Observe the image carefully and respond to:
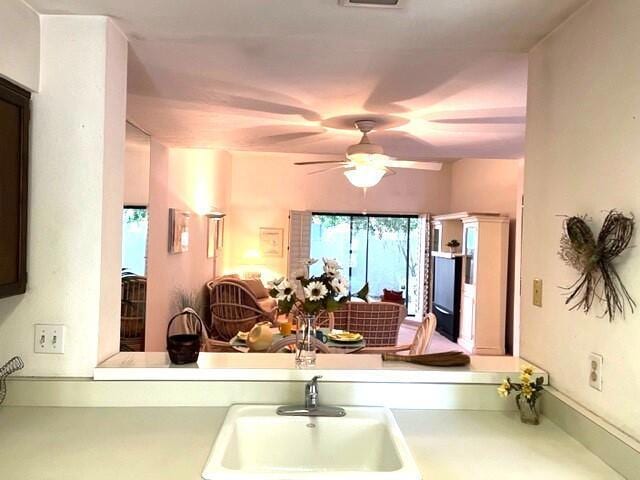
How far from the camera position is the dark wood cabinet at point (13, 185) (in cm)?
160

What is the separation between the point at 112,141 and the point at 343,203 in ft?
22.7

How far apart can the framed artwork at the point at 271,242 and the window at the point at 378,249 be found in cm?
75

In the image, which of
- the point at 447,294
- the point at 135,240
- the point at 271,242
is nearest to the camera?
the point at 135,240

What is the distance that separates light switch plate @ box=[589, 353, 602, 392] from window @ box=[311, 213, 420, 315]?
741 cm

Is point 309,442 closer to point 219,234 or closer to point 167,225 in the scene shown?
point 167,225

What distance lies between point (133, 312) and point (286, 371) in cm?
212

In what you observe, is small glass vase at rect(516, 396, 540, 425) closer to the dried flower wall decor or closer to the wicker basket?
the dried flower wall decor

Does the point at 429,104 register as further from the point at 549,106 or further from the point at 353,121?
the point at 549,106

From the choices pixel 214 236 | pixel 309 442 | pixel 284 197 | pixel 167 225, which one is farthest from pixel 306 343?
pixel 284 197

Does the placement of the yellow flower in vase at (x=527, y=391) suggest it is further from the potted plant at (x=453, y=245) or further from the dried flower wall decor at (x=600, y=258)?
the potted plant at (x=453, y=245)

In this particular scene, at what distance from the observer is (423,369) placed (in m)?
1.83

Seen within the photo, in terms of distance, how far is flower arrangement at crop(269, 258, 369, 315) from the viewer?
1846 mm

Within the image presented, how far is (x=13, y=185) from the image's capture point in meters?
1.65

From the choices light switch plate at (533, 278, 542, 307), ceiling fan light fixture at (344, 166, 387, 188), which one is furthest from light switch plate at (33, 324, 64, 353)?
ceiling fan light fixture at (344, 166, 387, 188)
